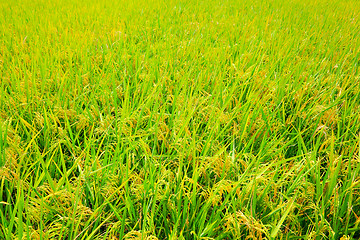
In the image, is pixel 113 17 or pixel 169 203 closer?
pixel 169 203

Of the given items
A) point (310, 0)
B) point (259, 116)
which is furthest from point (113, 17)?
point (310, 0)

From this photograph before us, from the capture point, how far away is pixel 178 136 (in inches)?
37.5

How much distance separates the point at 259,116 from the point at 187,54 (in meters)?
0.91

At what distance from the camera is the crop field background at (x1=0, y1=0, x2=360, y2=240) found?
70 cm

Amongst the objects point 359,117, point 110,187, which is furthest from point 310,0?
point 110,187

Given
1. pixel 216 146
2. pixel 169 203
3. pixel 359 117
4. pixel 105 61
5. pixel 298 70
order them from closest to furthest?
pixel 169 203 < pixel 216 146 < pixel 359 117 < pixel 298 70 < pixel 105 61

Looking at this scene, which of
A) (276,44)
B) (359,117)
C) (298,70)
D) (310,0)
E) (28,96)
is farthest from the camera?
(310,0)

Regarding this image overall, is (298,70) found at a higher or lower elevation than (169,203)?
higher

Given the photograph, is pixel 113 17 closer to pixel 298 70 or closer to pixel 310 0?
pixel 298 70

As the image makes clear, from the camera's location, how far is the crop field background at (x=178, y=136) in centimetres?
70

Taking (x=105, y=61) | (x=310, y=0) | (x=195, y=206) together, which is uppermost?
(x=310, y=0)

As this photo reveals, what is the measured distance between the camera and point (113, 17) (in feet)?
9.90

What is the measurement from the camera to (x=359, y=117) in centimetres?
111

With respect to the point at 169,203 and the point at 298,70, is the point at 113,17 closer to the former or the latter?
the point at 298,70
